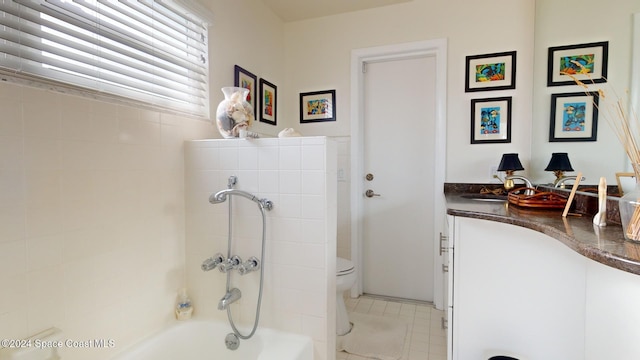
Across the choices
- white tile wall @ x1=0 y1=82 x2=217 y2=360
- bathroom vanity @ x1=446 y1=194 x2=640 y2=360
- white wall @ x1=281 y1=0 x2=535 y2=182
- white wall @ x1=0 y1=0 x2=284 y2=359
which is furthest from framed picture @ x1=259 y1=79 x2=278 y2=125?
bathroom vanity @ x1=446 y1=194 x2=640 y2=360

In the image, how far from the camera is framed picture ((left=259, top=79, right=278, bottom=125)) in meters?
2.54

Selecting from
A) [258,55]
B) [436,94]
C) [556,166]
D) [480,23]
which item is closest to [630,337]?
[556,166]

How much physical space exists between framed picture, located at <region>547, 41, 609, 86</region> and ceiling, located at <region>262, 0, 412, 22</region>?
1.23 meters

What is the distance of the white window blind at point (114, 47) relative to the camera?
3.53 feet

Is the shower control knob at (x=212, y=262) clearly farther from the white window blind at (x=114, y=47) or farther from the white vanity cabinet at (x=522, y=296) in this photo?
the white vanity cabinet at (x=522, y=296)

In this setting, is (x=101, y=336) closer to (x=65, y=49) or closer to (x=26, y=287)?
(x=26, y=287)

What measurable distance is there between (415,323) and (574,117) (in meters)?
1.65

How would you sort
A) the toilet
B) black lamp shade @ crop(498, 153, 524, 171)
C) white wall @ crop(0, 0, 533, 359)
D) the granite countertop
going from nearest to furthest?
the granite countertop < white wall @ crop(0, 0, 533, 359) < the toilet < black lamp shade @ crop(498, 153, 524, 171)

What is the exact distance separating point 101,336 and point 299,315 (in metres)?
0.84

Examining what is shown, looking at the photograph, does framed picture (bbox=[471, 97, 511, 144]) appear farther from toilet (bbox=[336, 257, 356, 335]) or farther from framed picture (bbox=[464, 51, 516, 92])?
toilet (bbox=[336, 257, 356, 335])

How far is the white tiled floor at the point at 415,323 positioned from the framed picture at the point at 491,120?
1.40m

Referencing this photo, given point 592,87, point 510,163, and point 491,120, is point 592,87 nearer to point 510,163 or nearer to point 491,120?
point 510,163

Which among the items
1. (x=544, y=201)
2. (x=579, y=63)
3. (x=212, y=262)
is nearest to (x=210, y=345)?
(x=212, y=262)

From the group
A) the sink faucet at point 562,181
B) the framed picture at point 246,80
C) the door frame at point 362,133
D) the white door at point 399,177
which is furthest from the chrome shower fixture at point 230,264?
the sink faucet at point 562,181
